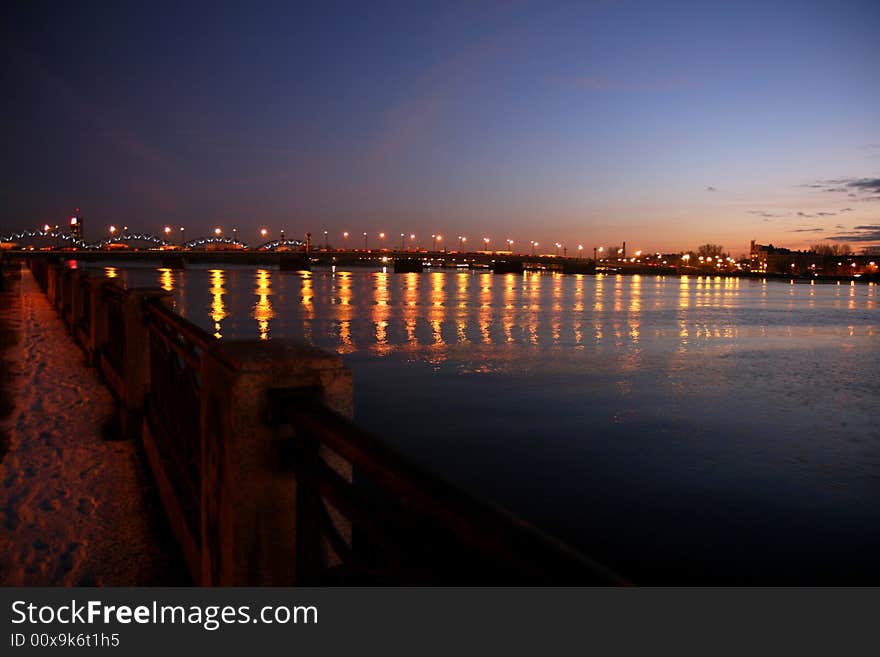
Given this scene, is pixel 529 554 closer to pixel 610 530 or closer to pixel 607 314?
pixel 610 530

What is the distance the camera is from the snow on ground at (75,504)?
181 inches

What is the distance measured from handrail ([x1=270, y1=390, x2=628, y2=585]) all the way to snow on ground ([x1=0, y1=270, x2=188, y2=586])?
96.5 inches

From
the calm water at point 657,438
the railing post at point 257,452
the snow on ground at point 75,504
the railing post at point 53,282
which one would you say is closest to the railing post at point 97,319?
the snow on ground at point 75,504

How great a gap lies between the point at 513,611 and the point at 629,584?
0.77 m

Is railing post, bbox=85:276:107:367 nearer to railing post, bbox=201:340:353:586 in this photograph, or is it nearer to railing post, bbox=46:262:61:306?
railing post, bbox=201:340:353:586

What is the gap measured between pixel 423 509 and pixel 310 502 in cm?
120

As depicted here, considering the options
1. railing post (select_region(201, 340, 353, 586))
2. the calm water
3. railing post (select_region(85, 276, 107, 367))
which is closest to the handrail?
railing post (select_region(201, 340, 353, 586))

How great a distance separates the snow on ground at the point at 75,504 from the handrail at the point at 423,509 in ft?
8.04

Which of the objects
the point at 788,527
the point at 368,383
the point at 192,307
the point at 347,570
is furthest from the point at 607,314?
the point at 347,570

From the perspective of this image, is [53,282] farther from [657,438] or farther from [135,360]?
[657,438]

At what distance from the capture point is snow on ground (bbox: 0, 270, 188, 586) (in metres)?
4.61

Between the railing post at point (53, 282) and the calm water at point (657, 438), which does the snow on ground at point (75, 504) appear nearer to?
the calm water at point (657, 438)

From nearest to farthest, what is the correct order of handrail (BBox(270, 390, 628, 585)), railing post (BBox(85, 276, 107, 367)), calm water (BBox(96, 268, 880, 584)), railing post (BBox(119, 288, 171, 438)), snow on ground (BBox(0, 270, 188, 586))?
handrail (BBox(270, 390, 628, 585)) < snow on ground (BBox(0, 270, 188, 586)) < railing post (BBox(119, 288, 171, 438)) < calm water (BBox(96, 268, 880, 584)) < railing post (BBox(85, 276, 107, 367))

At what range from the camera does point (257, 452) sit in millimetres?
3016
